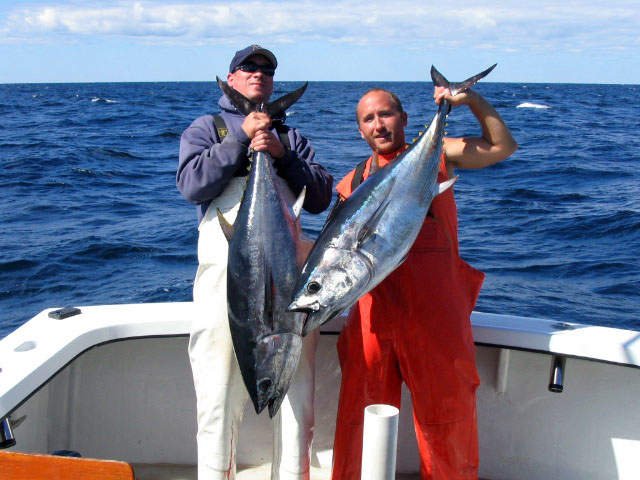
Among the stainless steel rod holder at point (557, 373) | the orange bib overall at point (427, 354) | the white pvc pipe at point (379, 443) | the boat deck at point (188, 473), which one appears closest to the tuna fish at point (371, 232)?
the orange bib overall at point (427, 354)

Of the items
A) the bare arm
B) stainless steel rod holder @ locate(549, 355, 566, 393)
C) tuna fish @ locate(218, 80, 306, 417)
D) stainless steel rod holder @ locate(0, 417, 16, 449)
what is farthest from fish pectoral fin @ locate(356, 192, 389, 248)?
stainless steel rod holder @ locate(0, 417, 16, 449)

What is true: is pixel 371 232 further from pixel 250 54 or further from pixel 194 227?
pixel 194 227

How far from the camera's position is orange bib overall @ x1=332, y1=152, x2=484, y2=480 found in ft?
8.81

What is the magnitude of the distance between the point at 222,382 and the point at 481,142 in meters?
1.42

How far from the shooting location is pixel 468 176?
16.4 m

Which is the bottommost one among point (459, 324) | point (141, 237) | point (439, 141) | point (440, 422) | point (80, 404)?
point (141, 237)

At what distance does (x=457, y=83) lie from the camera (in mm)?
2721

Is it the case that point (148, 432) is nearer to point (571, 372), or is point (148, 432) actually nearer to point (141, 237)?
point (571, 372)

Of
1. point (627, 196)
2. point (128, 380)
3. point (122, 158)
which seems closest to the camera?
point (128, 380)

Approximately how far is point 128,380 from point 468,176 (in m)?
14.0

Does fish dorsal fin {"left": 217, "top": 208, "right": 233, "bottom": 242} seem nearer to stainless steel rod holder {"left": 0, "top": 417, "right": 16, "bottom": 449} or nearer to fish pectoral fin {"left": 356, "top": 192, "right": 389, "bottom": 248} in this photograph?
fish pectoral fin {"left": 356, "top": 192, "right": 389, "bottom": 248}

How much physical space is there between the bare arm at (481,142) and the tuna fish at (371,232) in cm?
7

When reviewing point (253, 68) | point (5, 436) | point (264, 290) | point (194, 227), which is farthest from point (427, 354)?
point (194, 227)

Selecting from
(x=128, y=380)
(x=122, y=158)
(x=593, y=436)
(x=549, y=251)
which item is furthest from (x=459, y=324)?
(x=122, y=158)
